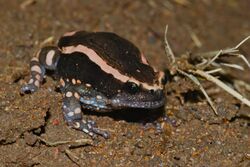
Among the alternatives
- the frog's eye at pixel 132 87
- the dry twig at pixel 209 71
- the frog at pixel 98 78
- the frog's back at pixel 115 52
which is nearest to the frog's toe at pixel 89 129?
the frog at pixel 98 78

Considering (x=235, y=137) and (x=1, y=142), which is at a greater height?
(x=1, y=142)

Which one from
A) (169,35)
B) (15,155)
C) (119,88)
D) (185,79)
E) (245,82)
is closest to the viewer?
(15,155)

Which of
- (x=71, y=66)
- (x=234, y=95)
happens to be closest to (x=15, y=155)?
(x=71, y=66)

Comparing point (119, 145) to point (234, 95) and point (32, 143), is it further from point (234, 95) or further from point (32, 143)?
point (234, 95)

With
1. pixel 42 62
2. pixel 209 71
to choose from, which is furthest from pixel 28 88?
pixel 209 71

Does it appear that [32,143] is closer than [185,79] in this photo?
Yes

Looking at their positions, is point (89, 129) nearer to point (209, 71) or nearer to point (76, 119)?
point (76, 119)

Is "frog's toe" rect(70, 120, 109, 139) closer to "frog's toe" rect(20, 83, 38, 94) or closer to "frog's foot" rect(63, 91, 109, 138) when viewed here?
"frog's foot" rect(63, 91, 109, 138)
